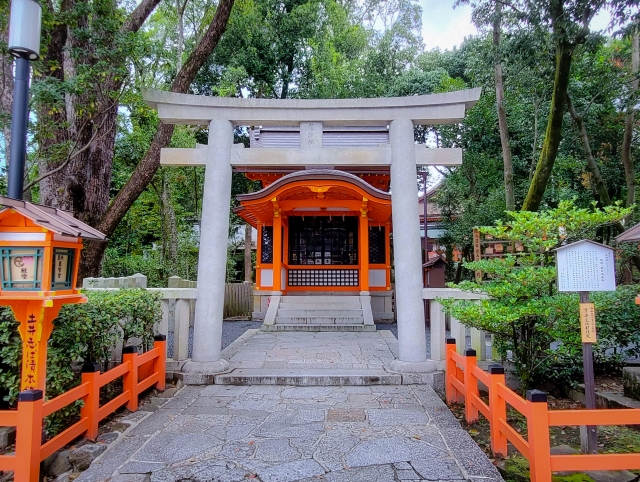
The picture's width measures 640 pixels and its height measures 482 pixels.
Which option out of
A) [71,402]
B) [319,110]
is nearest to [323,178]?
[319,110]

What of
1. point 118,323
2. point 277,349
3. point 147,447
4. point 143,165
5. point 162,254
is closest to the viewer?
point 147,447

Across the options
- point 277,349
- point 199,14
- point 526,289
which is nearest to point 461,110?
point 526,289

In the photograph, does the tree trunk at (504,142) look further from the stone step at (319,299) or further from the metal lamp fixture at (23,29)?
the metal lamp fixture at (23,29)

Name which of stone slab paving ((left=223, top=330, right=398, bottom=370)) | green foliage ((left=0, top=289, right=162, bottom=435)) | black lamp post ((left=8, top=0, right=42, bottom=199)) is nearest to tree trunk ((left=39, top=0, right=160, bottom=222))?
black lamp post ((left=8, top=0, right=42, bottom=199))

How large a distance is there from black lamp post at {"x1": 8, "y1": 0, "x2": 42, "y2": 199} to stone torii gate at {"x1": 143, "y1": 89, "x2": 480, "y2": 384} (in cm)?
200

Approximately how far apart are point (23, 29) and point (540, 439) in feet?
17.4

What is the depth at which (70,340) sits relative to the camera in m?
3.63

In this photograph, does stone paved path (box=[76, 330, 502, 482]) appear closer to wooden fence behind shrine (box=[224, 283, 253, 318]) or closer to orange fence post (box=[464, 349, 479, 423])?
orange fence post (box=[464, 349, 479, 423])

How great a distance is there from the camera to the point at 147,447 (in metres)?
3.38

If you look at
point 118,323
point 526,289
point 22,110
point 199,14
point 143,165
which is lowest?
point 118,323

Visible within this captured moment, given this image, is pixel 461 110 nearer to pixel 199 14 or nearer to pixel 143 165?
pixel 143 165

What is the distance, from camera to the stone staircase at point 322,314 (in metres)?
10.1

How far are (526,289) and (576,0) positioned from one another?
682 centimetres

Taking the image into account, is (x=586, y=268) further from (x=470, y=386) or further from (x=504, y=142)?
(x=504, y=142)
